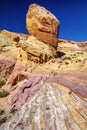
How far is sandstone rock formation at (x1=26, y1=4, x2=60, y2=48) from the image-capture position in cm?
2489

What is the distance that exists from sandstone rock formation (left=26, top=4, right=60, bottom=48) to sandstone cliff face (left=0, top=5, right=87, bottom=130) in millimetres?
757

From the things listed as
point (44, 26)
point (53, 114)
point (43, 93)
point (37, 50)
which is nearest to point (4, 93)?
point (37, 50)

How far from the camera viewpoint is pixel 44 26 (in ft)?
81.6

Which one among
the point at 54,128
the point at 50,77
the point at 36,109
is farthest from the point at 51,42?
the point at 54,128

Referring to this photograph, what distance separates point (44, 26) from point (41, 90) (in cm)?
1077

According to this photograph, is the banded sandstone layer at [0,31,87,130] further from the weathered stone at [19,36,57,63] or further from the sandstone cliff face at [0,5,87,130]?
the weathered stone at [19,36,57,63]

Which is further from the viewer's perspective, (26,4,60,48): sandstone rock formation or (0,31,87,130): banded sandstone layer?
Answer: (26,4,60,48): sandstone rock formation

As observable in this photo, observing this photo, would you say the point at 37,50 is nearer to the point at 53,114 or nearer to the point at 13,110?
the point at 13,110

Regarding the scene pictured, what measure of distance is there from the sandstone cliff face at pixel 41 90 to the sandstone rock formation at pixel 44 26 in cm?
76

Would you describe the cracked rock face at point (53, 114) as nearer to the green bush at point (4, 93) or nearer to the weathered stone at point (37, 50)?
the green bush at point (4, 93)

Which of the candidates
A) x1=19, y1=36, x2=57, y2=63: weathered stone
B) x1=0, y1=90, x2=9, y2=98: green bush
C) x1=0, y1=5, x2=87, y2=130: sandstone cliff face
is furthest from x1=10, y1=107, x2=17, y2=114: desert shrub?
x1=19, y1=36, x2=57, y2=63: weathered stone

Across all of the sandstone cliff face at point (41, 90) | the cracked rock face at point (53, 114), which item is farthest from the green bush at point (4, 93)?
the cracked rock face at point (53, 114)

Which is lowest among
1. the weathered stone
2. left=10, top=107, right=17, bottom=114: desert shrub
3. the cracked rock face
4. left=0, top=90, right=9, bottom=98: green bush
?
left=10, top=107, right=17, bottom=114: desert shrub

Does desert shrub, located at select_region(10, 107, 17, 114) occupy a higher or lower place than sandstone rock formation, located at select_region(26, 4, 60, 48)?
lower
